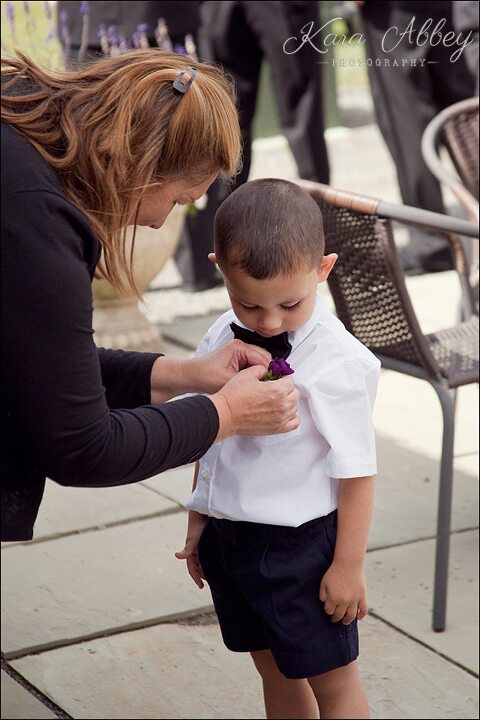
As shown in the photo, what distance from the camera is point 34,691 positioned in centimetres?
282

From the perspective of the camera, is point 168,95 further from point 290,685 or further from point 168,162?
point 290,685

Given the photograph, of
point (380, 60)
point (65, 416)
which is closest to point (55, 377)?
point (65, 416)

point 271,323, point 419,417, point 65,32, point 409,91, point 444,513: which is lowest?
point 419,417

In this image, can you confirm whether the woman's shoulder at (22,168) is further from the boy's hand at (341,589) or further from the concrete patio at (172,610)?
the concrete patio at (172,610)

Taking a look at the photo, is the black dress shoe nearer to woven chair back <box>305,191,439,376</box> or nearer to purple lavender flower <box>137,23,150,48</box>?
purple lavender flower <box>137,23,150,48</box>

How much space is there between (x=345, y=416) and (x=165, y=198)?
46 centimetres

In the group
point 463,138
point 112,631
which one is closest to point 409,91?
point 463,138

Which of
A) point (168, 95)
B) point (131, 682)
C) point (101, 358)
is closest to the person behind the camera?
point (168, 95)

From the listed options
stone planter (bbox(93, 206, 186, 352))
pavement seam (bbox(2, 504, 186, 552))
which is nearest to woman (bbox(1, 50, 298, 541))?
pavement seam (bbox(2, 504, 186, 552))

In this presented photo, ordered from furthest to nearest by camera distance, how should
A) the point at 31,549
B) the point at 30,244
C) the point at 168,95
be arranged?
the point at 31,549
the point at 168,95
the point at 30,244

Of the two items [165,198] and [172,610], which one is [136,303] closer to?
[172,610]

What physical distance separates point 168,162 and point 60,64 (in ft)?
11.9

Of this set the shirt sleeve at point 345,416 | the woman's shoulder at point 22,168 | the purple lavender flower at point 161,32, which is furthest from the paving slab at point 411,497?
the purple lavender flower at point 161,32

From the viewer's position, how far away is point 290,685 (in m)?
2.32
